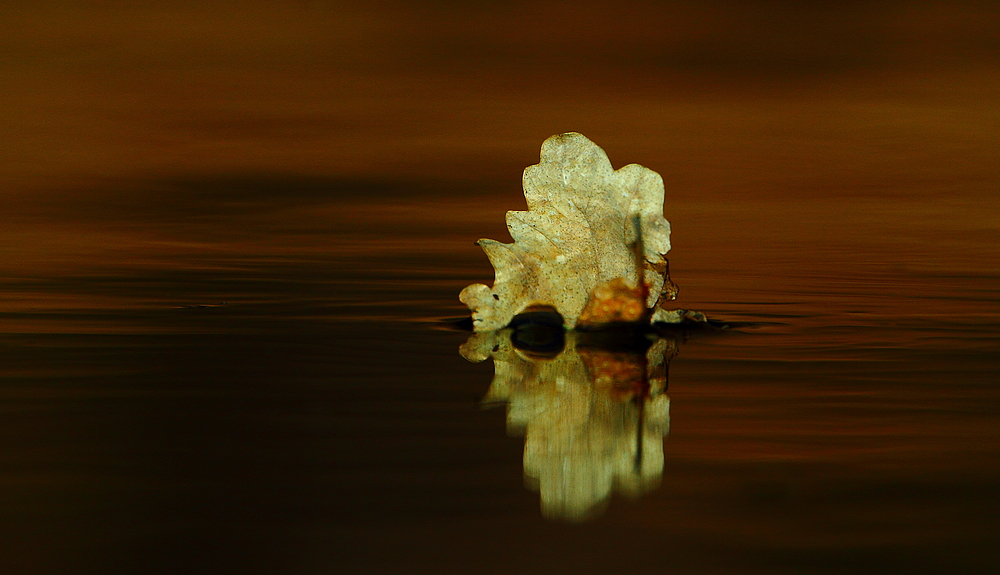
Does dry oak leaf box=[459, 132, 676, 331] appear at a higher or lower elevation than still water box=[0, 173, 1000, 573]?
higher

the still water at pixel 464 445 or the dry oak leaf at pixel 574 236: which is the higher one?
the dry oak leaf at pixel 574 236

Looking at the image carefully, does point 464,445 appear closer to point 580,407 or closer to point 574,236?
point 580,407

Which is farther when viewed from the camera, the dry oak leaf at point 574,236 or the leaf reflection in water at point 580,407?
the dry oak leaf at point 574,236

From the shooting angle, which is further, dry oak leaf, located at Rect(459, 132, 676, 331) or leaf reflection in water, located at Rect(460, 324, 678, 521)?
dry oak leaf, located at Rect(459, 132, 676, 331)

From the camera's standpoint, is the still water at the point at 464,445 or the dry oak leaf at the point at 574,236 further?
the dry oak leaf at the point at 574,236

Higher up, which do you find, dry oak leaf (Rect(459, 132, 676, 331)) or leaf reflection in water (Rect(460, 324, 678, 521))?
dry oak leaf (Rect(459, 132, 676, 331))
